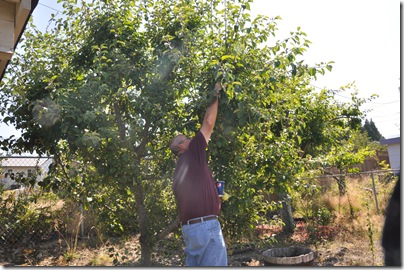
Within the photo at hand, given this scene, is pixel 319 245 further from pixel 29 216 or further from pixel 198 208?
pixel 29 216

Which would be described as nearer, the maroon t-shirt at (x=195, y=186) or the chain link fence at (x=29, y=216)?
the maroon t-shirt at (x=195, y=186)

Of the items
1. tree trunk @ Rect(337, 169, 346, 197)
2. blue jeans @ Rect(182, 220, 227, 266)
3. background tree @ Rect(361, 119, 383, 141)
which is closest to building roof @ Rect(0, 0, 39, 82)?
blue jeans @ Rect(182, 220, 227, 266)

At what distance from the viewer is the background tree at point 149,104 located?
3.13 m

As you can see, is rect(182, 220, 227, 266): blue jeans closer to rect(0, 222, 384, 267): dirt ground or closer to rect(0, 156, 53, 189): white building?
rect(0, 222, 384, 267): dirt ground

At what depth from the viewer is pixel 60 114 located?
304 centimetres

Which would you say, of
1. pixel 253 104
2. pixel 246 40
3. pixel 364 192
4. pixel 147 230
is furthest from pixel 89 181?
pixel 364 192

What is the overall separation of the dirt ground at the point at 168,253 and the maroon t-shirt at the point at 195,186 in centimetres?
191

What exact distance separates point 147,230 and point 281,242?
358cm

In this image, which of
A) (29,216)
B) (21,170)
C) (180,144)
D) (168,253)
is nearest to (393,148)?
(168,253)

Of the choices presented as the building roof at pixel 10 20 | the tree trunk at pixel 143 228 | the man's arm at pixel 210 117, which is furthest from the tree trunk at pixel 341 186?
the building roof at pixel 10 20

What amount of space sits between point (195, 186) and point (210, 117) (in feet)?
1.83

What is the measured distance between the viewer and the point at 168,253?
459cm

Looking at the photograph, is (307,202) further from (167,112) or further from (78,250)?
(167,112)

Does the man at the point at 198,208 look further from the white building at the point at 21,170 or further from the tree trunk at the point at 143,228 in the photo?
the white building at the point at 21,170
